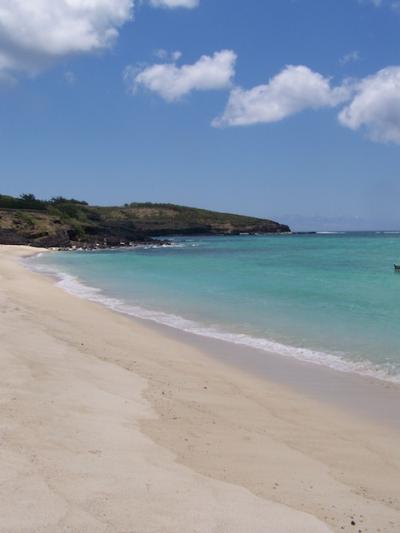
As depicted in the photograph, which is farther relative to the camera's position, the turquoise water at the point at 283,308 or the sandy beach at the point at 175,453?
the turquoise water at the point at 283,308

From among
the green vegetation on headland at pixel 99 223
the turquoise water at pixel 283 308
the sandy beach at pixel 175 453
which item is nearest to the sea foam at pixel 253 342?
the turquoise water at pixel 283 308

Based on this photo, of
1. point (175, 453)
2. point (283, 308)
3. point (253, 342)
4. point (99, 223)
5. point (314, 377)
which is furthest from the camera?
point (99, 223)

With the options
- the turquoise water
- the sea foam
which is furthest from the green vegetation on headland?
the sea foam

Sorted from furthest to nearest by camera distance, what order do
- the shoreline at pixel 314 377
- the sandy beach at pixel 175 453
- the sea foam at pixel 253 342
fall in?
1. the sea foam at pixel 253 342
2. the shoreline at pixel 314 377
3. the sandy beach at pixel 175 453

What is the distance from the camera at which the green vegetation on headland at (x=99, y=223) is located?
83938 mm


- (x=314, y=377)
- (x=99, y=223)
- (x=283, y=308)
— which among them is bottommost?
(x=314, y=377)

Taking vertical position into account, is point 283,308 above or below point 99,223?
below

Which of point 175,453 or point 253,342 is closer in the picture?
point 175,453

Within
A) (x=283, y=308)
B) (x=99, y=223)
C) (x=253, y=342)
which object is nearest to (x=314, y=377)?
(x=253, y=342)

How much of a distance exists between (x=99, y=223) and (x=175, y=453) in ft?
359

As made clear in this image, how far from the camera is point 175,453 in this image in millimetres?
5566

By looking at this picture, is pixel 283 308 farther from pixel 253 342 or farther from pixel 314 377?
pixel 314 377

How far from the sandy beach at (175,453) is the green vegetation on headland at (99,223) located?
74.2 m

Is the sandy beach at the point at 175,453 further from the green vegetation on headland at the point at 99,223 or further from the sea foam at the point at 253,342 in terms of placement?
the green vegetation on headland at the point at 99,223
